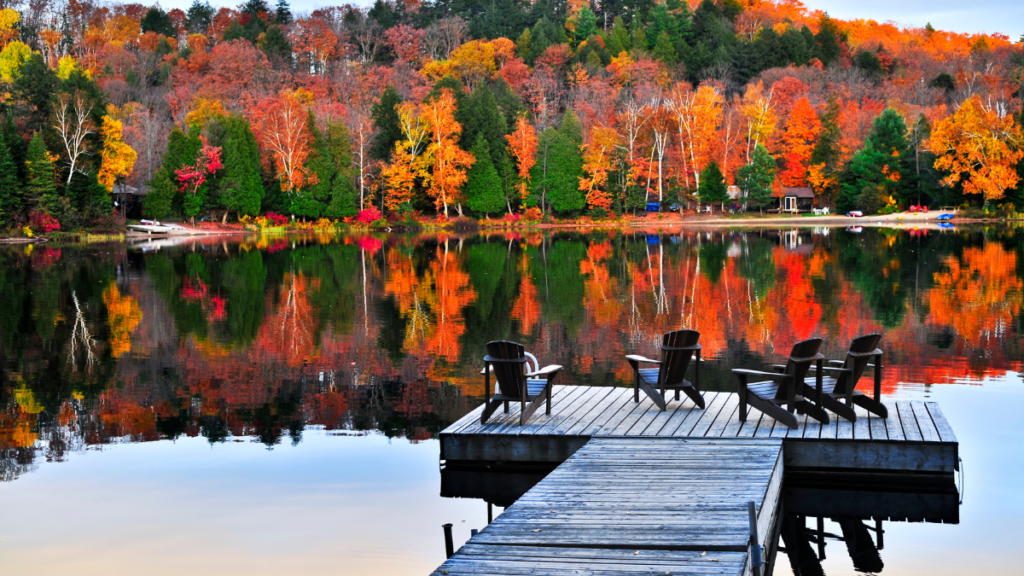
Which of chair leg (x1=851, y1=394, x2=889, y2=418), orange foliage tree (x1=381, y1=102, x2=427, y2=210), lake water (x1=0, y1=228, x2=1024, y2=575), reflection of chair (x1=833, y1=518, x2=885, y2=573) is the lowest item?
reflection of chair (x1=833, y1=518, x2=885, y2=573)

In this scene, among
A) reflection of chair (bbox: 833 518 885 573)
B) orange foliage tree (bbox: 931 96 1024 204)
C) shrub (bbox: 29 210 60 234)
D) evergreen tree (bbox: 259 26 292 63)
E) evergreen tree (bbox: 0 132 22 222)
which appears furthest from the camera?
evergreen tree (bbox: 259 26 292 63)

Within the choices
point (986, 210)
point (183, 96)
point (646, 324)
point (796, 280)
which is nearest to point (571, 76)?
point (183, 96)

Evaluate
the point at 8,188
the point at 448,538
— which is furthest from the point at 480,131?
the point at 448,538

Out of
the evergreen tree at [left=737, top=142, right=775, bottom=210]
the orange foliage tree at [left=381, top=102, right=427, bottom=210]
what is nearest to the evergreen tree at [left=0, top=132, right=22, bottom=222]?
the orange foliage tree at [left=381, top=102, right=427, bottom=210]

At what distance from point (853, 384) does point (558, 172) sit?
59.1 metres

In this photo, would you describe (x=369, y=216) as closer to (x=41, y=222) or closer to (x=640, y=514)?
(x=41, y=222)

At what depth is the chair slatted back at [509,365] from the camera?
8.71 m

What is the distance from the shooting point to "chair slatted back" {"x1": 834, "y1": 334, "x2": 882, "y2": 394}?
859 centimetres

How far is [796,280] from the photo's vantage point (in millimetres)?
25156

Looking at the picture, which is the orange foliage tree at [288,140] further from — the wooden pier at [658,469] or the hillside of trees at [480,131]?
the wooden pier at [658,469]

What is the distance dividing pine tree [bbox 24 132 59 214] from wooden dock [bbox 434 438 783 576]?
4954 centimetres

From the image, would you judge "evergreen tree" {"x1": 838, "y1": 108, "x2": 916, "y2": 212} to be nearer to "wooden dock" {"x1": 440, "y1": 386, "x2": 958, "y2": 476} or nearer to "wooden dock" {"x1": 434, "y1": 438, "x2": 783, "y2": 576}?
"wooden dock" {"x1": 440, "y1": 386, "x2": 958, "y2": 476}

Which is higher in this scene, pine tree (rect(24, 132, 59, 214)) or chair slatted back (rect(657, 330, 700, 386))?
pine tree (rect(24, 132, 59, 214))

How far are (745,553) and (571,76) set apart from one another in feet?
301
